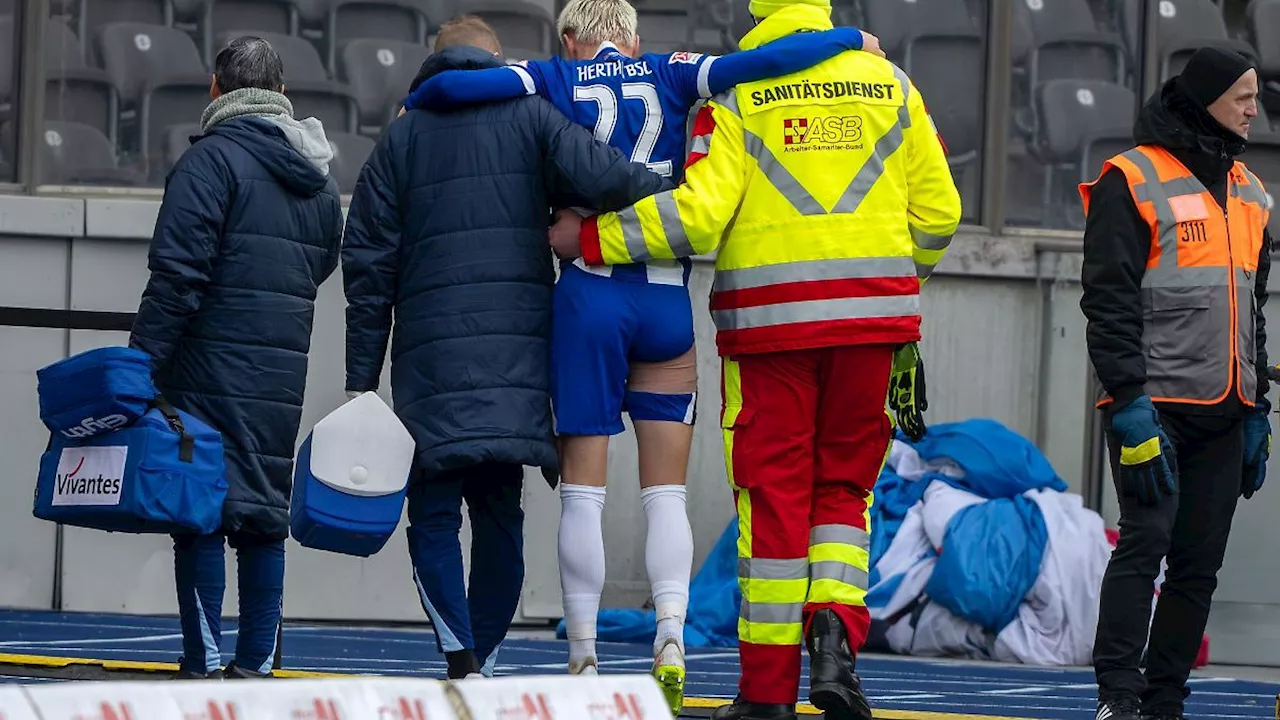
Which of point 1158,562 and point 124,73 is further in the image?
point 124,73

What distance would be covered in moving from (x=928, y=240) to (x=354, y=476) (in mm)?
1670

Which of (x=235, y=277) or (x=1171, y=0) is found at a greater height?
(x=1171, y=0)

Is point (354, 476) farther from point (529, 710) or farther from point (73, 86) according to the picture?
point (73, 86)

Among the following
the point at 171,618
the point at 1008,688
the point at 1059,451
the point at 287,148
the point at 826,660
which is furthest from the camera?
the point at 1059,451

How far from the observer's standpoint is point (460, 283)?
582 centimetres

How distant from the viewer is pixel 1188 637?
251 inches

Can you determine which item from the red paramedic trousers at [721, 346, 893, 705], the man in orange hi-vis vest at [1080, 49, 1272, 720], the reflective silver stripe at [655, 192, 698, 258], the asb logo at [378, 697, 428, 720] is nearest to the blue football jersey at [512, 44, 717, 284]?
the reflective silver stripe at [655, 192, 698, 258]

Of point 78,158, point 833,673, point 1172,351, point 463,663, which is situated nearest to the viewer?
point 833,673

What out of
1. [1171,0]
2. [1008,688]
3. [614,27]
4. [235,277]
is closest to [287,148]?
[235,277]

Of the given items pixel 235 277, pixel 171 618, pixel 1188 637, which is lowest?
pixel 171 618

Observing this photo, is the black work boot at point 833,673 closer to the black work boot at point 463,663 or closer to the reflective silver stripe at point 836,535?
the reflective silver stripe at point 836,535

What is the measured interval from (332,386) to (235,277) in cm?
382

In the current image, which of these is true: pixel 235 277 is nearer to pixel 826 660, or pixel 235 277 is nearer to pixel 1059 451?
pixel 826 660

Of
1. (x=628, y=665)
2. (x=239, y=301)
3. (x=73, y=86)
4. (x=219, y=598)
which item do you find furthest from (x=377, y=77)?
(x=219, y=598)
